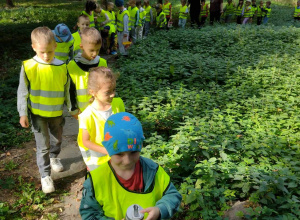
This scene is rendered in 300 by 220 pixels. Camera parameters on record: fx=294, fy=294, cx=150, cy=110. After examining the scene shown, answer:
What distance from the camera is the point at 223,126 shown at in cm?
461

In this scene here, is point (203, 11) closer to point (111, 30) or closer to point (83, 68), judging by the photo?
point (111, 30)

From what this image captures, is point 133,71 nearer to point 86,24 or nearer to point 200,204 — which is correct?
point 86,24

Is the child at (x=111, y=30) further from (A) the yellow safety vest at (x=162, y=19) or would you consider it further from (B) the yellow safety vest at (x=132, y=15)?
(A) the yellow safety vest at (x=162, y=19)

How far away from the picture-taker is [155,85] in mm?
6863

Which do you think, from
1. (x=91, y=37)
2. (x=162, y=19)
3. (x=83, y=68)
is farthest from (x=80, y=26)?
(x=162, y=19)

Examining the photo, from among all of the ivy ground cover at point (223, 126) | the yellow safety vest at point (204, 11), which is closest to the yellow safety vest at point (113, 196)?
the ivy ground cover at point (223, 126)

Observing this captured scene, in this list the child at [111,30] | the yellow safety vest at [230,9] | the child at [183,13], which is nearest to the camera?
the child at [111,30]

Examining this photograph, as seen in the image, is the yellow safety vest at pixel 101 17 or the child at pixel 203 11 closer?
the yellow safety vest at pixel 101 17

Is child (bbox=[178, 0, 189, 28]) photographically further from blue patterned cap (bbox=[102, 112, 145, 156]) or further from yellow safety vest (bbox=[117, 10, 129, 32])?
blue patterned cap (bbox=[102, 112, 145, 156])

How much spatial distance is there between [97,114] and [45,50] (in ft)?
3.81

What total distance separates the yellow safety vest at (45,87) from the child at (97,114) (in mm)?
915

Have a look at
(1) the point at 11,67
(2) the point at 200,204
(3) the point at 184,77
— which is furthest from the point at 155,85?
(1) the point at 11,67

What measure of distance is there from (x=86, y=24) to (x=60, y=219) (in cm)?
319

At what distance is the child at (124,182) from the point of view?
5.88ft
